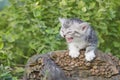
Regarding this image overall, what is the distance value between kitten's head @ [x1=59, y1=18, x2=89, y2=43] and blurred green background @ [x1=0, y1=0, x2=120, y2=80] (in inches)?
46.8

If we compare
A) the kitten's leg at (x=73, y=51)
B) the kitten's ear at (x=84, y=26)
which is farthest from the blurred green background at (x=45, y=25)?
the kitten's ear at (x=84, y=26)

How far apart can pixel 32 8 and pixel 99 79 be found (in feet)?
5.96

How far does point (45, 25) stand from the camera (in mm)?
6160

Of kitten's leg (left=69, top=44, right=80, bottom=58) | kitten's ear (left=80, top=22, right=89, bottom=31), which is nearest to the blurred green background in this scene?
kitten's leg (left=69, top=44, right=80, bottom=58)

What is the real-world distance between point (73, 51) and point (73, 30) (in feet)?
0.72

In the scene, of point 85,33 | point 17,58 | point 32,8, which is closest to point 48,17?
point 32,8

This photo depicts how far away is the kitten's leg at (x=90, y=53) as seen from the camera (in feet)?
15.4

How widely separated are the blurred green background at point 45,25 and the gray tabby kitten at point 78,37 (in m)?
1.14

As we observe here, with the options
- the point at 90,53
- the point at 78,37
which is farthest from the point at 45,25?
the point at 90,53

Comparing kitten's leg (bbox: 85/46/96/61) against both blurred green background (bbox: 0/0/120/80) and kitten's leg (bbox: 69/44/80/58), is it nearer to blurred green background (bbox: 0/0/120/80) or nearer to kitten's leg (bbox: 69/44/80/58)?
kitten's leg (bbox: 69/44/80/58)

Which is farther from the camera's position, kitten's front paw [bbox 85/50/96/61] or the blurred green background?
the blurred green background

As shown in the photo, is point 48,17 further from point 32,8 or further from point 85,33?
point 85,33

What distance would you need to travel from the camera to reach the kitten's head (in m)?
4.69

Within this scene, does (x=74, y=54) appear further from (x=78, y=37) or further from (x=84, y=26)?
(x=84, y=26)
